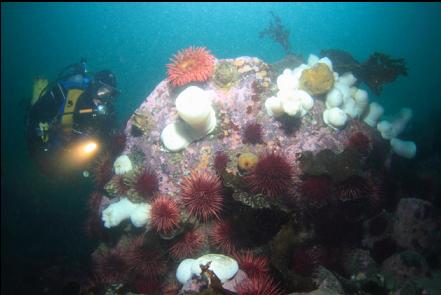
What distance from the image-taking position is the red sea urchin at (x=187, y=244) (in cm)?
570

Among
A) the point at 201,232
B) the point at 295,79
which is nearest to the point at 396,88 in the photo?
the point at 295,79

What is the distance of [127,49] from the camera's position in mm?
110562

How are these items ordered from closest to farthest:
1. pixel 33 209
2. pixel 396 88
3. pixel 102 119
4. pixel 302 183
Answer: pixel 302 183, pixel 102 119, pixel 33 209, pixel 396 88

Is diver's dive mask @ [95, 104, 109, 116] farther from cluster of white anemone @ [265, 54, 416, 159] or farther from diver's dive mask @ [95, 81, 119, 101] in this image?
cluster of white anemone @ [265, 54, 416, 159]

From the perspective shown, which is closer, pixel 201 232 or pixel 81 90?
pixel 201 232

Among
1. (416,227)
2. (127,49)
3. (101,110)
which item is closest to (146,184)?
(101,110)

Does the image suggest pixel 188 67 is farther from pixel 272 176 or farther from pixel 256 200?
pixel 256 200

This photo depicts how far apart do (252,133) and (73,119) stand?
5.21 metres

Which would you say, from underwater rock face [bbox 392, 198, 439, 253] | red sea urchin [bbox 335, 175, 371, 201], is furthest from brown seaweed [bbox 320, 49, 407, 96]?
red sea urchin [bbox 335, 175, 371, 201]

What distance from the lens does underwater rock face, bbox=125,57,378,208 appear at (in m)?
6.46

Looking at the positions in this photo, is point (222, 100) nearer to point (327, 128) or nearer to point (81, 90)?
point (327, 128)

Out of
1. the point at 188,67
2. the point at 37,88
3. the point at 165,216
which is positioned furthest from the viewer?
the point at 37,88

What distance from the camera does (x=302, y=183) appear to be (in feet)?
17.1

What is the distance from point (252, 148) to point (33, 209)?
65.8 ft
